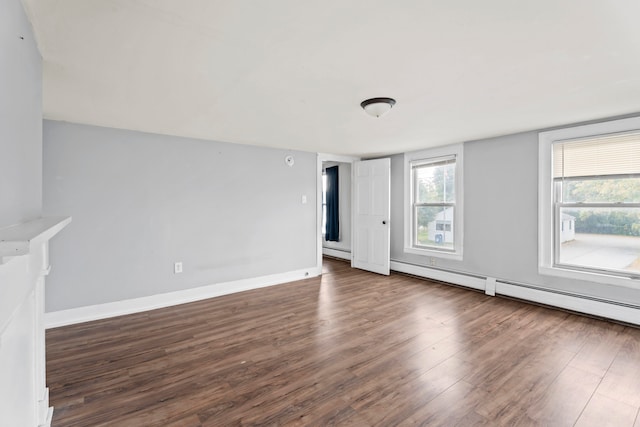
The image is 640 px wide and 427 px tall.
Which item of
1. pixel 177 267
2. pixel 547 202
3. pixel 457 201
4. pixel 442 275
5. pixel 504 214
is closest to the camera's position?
pixel 547 202

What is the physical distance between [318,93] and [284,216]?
104 inches

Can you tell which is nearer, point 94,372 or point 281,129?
point 94,372

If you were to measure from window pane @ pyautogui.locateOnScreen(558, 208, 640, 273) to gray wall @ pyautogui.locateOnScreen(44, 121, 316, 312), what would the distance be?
11.9ft

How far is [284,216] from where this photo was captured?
4781 millimetres

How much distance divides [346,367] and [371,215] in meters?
3.47

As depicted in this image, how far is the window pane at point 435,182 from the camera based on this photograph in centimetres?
461

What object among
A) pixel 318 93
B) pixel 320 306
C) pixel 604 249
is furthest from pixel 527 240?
pixel 318 93

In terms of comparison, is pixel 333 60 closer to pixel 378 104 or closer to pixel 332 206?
pixel 378 104

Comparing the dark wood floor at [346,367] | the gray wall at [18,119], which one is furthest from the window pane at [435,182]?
the gray wall at [18,119]

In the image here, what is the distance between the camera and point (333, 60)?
6.13 ft

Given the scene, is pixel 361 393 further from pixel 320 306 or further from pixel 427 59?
pixel 427 59

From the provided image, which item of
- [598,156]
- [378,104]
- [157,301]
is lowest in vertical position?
[157,301]

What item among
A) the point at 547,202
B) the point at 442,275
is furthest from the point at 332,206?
the point at 547,202

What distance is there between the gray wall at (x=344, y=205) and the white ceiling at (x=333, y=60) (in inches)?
138
